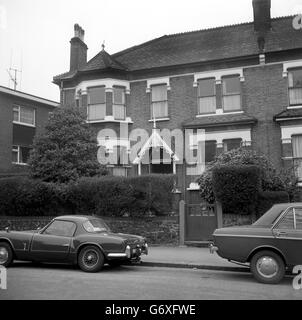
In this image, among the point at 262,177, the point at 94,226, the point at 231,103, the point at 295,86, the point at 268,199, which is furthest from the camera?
the point at 231,103

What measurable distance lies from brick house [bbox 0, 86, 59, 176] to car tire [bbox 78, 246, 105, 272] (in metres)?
16.9

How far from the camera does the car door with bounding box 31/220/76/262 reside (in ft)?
35.9

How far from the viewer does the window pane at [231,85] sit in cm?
2241

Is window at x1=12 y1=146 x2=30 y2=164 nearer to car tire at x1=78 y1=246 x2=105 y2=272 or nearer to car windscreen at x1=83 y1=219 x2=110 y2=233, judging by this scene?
car windscreen at x1=83 y1=219 x2=110 y2=233

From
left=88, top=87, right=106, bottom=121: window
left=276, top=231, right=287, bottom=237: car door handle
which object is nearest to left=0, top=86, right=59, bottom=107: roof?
left=88, top=87, right=106, bottom=121: window

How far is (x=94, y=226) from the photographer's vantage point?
11531mm

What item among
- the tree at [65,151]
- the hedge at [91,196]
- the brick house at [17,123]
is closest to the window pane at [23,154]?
the brick house at [17,123]

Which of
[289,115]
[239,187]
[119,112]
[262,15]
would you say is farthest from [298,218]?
[262,15]

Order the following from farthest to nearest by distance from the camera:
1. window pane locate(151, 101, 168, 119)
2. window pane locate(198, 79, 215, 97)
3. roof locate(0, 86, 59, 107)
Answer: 1. roof locate(0, 86, 59, 107)
2. window pane locate(151, 101, 168, 119)
3. window pane locate(198, 79, 215, 97)

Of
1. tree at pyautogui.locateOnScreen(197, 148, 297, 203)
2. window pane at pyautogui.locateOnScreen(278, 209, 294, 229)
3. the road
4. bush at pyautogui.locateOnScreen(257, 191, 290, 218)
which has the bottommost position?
the road

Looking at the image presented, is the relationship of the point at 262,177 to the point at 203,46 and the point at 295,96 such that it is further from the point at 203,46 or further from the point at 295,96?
the point at 203,46

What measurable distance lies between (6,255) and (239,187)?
799cm

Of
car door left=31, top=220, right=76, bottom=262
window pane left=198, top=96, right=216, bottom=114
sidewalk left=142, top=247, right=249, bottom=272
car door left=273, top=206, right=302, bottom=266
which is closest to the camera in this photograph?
car door left=273, top=206, right=302, bottom=266

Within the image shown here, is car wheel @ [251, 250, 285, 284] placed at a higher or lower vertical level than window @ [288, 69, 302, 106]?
lower
